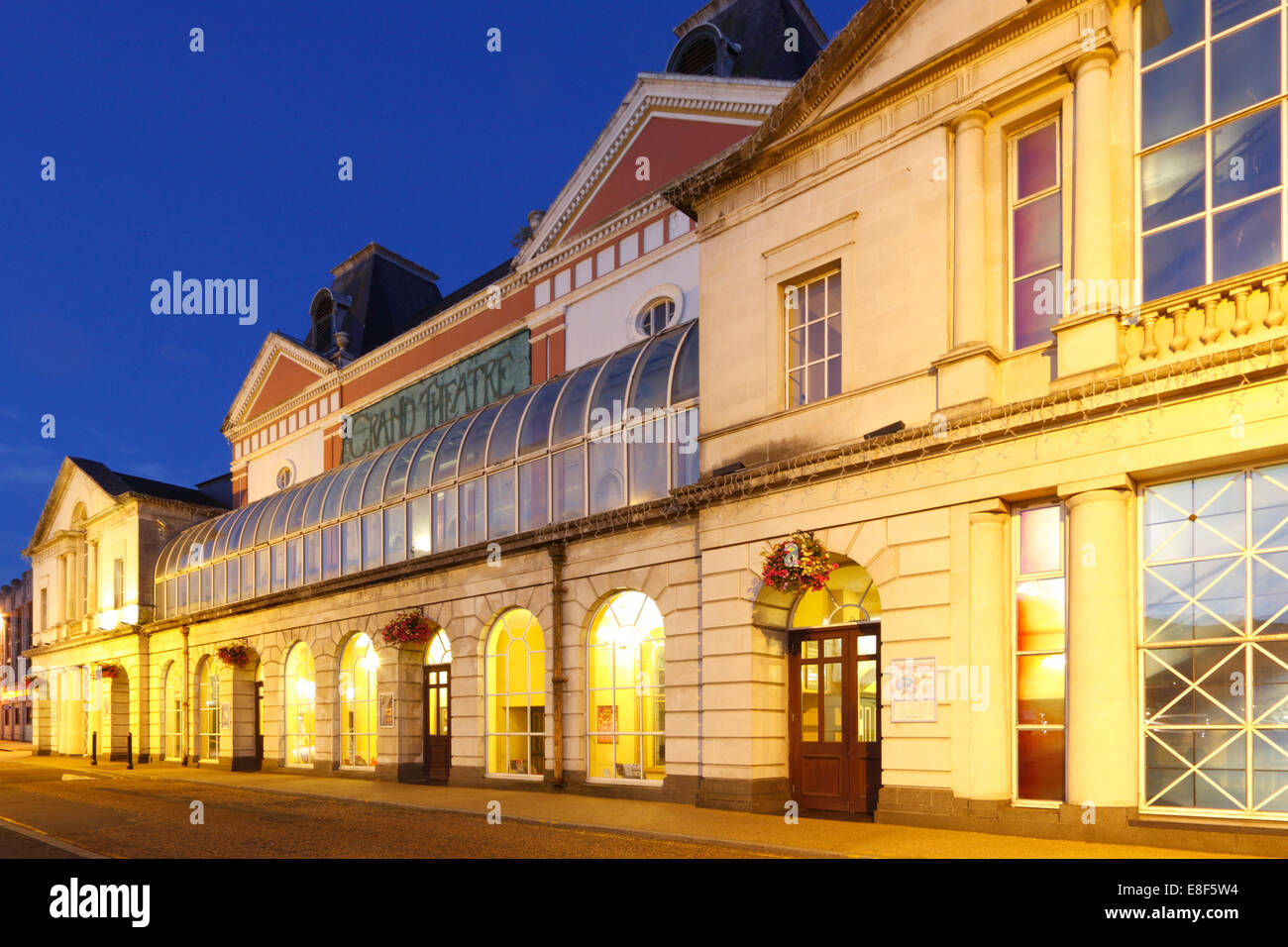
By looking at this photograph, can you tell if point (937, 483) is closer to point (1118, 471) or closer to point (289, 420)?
point (1118, 471)

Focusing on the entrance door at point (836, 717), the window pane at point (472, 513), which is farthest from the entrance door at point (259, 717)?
the entrance door at point (836, 717)

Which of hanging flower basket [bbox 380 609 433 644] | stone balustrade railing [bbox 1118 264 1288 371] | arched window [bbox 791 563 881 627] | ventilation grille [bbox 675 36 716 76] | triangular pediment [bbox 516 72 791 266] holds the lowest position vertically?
hanging flower basket [bbox 380 609 433 644]

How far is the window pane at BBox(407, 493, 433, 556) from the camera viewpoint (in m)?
28.9

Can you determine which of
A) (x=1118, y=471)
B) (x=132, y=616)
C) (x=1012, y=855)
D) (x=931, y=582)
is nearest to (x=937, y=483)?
(x=931, y=582)

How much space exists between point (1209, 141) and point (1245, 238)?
1.45 meters

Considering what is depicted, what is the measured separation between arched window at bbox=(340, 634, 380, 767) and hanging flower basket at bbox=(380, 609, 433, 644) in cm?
300

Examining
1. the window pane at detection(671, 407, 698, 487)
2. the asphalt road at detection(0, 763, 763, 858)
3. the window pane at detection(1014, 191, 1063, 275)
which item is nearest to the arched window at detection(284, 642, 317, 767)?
the asphalt road at detection(0, 763, 763, 858)

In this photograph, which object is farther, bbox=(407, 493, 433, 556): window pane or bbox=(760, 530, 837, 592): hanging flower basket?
bbox=(407, 493, 433, 556): window pane

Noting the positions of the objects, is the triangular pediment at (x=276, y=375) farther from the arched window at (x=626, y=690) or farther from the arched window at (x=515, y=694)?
the arched window at (x=626, y=690)

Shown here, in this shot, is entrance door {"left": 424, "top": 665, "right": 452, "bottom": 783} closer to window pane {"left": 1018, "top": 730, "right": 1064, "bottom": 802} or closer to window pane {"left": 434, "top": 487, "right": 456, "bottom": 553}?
window pane {"left": 434, "top": 487, "right": 456, "bottom": 553}

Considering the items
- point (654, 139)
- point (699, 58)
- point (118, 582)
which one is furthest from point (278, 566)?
point (699, 58)

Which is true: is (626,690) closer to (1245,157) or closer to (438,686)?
(438,686)

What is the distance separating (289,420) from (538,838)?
32040 mm
